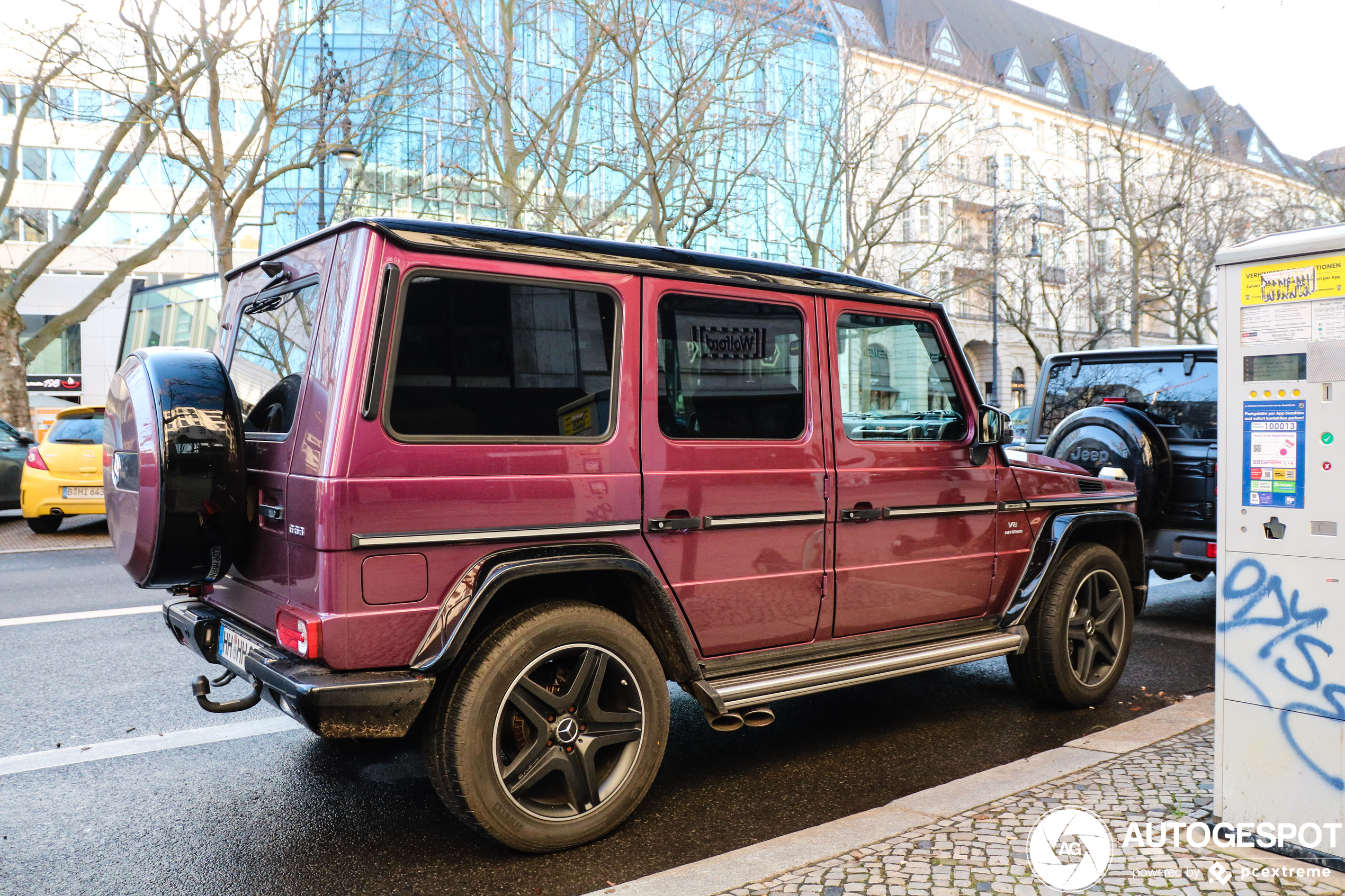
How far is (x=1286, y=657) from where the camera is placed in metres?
3.36

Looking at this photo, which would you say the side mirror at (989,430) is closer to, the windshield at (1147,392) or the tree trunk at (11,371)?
the windshield at (1147,392)

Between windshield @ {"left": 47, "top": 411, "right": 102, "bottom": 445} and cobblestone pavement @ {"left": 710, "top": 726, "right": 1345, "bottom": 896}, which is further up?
windshield @ {"left": 47, "top": 411, "right": 102, "bottom": 445}

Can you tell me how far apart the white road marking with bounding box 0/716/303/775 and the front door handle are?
239 cm

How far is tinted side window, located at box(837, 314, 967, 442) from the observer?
4578 mm

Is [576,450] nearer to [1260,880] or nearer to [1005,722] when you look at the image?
[1260,880]

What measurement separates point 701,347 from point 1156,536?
482 cm

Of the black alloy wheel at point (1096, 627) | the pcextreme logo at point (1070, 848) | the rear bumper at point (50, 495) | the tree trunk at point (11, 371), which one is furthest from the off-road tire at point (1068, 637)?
the tree trunk at point (11, 371)

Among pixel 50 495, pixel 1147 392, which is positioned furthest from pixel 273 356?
pixel 50 495

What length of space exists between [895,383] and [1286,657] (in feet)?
6.60

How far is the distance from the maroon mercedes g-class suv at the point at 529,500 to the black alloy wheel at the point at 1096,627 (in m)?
0.89

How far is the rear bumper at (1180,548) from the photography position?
23.5 feet

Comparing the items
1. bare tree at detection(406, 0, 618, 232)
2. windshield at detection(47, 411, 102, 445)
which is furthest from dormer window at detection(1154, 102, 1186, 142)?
windshield at detection(47, 411, 102, 445)

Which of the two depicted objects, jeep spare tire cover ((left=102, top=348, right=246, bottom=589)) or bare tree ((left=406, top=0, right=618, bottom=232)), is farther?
bare tree ((left=406, top=0, right=618, bottom=232))

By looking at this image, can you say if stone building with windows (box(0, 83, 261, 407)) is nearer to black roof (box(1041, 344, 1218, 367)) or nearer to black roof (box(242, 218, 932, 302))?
black roof (box(1041, 344, 1218, 367))
